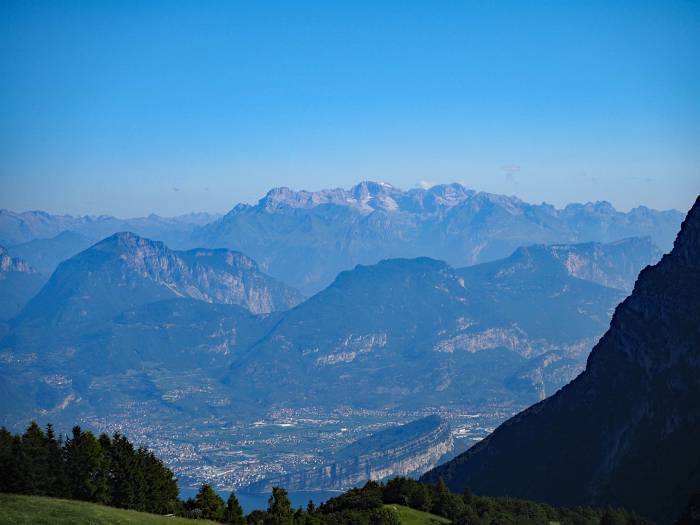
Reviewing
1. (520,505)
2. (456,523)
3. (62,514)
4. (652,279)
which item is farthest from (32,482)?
(652,279)

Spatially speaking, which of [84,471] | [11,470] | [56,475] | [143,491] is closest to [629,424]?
[143,491]

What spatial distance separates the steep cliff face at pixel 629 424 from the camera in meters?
118

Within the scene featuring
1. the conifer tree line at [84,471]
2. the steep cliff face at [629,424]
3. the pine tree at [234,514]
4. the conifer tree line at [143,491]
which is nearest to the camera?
the conifer tree line at [84,471]

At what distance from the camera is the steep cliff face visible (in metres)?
118

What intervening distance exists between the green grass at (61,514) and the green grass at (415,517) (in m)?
31.5

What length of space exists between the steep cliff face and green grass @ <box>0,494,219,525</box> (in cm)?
7486

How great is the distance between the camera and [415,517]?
279 ft

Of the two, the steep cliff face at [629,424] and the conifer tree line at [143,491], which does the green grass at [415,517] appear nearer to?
the conifer tree line at [143,491]

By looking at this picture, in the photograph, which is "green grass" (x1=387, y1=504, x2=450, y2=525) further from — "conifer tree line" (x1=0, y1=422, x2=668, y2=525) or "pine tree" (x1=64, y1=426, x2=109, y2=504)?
"pine tree" (x1=64, y1=426, x2=109, y2=504)

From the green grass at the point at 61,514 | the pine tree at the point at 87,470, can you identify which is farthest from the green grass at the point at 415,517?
the green grass at the point at 61,514

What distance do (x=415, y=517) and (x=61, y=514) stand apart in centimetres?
4179

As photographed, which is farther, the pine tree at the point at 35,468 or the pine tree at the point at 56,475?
the pine tree at the point at 56,475

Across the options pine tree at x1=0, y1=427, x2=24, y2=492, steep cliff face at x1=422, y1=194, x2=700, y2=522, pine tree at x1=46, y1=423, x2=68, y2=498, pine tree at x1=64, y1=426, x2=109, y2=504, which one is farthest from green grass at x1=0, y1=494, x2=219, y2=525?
steep cliff face at x1=422, y1=194, x2=700, y2=522

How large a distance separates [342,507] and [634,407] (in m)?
62.7
